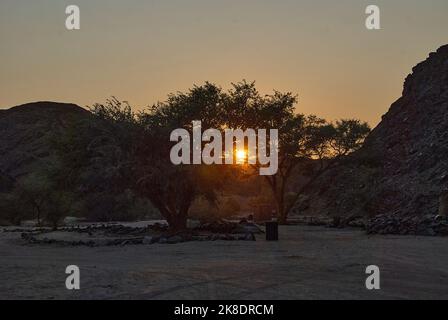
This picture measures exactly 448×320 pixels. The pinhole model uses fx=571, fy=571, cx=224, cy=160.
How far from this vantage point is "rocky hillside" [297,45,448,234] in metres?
45.9

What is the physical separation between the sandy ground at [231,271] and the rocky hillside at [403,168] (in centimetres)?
1121

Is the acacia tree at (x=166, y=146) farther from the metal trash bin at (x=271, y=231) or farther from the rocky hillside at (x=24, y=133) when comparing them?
the rocky hillside at (x=24, y=133)

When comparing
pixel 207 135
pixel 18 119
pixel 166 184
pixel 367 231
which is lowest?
pixel 367 231

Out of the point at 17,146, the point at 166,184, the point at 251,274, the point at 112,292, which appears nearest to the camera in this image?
the point at 112,292

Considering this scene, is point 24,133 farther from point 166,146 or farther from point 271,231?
point 271,231

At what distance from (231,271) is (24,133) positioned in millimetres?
104071

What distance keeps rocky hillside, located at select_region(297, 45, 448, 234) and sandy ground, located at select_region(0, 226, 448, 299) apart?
36.8ft

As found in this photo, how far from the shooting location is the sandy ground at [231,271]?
11.8 meters

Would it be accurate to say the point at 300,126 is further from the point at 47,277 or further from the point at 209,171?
the point at 47,277

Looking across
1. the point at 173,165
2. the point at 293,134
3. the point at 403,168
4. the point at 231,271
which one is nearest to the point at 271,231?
the point at 173,165

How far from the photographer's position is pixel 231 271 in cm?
1527

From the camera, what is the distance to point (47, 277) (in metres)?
14.7
